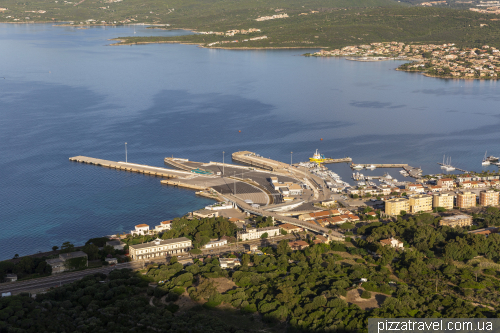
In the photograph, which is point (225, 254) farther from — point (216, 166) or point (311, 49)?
point (311, 49)

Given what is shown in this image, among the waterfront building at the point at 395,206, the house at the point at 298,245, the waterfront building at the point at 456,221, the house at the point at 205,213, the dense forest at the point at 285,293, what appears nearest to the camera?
the dense forest at the point at 285,293

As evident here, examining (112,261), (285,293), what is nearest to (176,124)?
(112,261)

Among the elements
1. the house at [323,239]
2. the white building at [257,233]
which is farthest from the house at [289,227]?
the house at [323,239]

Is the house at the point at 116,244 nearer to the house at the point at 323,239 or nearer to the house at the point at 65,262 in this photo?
the house at the point at 65,262

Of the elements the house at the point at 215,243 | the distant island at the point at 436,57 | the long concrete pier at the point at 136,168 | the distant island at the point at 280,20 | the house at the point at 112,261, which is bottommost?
the house at the point at 215,243

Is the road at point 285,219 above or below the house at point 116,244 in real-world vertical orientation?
below

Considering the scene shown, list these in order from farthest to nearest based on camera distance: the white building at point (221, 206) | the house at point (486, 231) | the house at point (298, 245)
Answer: the white building at point (221, 206) → the house at point (486, 231) → the house at point (298, 245)
